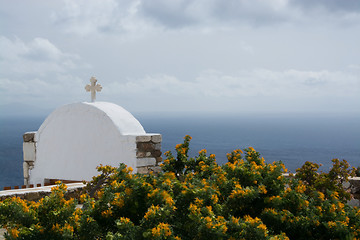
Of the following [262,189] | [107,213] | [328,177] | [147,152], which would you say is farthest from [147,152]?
[107,213]

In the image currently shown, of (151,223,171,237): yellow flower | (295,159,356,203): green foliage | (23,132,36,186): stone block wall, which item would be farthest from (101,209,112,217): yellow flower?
(23,132,36,186): stone block wall

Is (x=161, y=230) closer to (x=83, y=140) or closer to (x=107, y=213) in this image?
(x=107, y=213)

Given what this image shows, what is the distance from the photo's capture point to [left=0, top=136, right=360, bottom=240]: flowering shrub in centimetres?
377

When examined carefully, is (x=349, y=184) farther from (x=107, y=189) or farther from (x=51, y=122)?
(x=51, y=122)

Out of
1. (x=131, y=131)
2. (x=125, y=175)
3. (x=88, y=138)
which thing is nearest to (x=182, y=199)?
(x=125, y=175)

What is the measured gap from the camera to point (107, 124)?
9500 millimetres

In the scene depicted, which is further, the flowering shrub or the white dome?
the white dome

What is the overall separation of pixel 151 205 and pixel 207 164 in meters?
2.18

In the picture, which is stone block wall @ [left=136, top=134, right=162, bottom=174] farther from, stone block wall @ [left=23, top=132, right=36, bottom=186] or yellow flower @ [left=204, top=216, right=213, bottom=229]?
yellow flower @ [left=204, top=216, right=213, bottom=229]

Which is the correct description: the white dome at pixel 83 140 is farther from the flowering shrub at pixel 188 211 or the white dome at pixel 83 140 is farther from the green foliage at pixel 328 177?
the flowering shrub at pixel 188 211

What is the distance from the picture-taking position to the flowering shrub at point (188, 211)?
3.77m

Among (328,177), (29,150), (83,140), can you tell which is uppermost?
(83,140)

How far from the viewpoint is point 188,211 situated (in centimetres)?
410

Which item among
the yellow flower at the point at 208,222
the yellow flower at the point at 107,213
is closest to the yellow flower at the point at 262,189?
the yellow flower at the point at 208,222
